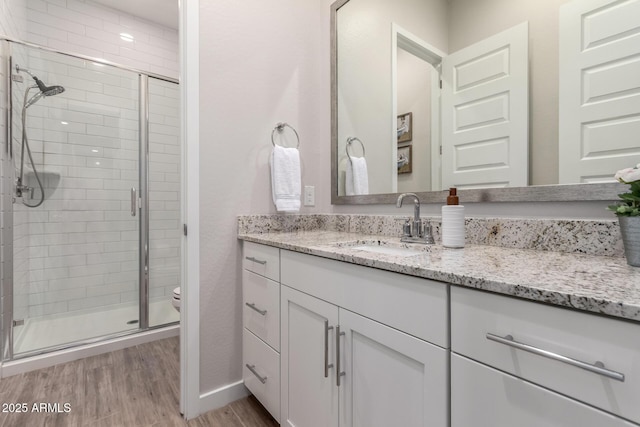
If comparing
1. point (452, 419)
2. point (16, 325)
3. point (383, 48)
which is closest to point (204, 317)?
point (452, 419)

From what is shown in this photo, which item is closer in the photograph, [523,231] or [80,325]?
[523,231]

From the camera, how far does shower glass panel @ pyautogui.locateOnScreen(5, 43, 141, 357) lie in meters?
2.00

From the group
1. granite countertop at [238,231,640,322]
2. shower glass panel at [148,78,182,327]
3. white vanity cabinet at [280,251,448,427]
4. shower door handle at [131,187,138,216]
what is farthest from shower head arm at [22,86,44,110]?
granite countertop at [238,231,640,322]

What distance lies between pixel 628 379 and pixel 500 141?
2.82 feet

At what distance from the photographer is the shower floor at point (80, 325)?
6.11ft

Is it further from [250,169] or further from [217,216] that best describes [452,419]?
[250,169]

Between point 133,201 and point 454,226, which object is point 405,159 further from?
point 133,201

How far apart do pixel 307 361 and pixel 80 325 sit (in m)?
2.03

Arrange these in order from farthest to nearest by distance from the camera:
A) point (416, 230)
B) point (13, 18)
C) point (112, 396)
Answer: point (13, 18) < point (112, 396) < point (416, 230)

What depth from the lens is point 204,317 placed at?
141 centimetres

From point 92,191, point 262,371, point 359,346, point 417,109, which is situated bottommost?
point 262,371

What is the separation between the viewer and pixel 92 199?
235 centimetres

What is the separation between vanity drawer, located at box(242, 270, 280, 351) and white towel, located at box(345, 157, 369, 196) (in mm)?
681

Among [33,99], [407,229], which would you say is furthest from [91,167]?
[407,229]
